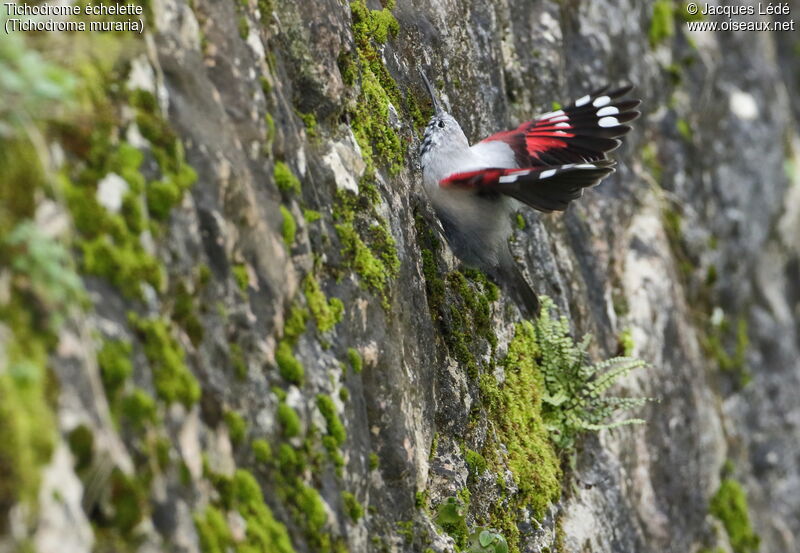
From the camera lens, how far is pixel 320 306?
409 centimetres

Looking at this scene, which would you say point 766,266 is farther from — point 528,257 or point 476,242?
point 476,242

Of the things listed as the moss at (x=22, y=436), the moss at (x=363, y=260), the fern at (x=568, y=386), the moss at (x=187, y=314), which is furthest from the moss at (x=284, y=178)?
the fern at (x=568, y=386)

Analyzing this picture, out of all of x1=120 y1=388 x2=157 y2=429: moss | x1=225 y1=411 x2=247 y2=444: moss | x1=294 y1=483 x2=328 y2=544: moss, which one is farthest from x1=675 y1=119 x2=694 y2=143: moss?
x1=120 y1=388 x2=157 y2=429: moss

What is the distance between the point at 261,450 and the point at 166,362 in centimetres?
62

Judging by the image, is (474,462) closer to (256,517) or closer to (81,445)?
(256,517)

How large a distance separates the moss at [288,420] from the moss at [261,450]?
125 millimetres

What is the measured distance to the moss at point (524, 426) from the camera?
5.55m

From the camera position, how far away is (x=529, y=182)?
4934mm

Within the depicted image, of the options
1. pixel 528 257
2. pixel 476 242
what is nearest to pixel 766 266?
pixel 528 257

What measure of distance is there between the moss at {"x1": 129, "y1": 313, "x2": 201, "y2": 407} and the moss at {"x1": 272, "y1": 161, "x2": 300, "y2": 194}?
1083 millimetres

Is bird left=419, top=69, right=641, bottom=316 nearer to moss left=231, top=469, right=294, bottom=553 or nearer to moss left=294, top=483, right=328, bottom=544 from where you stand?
moss left=294, top=483, right=328, bottom=544

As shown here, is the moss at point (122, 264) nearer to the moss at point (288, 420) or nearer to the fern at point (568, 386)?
the moss at point (288, 420)

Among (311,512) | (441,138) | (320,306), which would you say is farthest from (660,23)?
(311,512)

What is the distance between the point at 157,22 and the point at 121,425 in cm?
167
